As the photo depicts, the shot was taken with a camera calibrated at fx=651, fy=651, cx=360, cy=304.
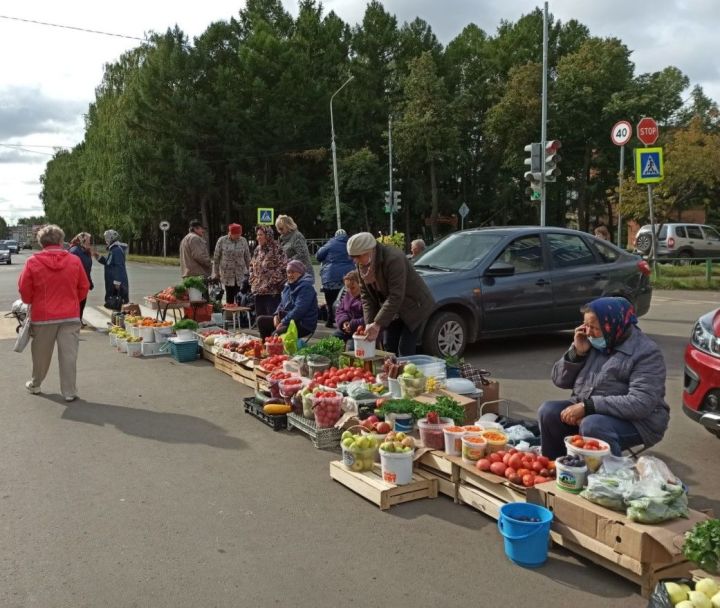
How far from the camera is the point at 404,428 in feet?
17.1

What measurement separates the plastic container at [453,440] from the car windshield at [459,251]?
15.3 feet

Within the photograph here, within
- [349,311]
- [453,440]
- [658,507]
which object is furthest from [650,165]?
[658,507]

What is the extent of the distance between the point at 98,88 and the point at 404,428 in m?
59.3

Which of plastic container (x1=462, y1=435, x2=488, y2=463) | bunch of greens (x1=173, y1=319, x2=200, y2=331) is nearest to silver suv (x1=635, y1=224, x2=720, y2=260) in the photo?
bunch of greens (x1=173, y1=319, x2=200, y2=331)

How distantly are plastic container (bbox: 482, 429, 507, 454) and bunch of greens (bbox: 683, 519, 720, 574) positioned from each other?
5.17 ft

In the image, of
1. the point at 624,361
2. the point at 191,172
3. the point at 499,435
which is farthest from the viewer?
the point at 191,172

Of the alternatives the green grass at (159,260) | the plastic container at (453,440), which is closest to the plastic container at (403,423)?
the plastic container at (453,440)

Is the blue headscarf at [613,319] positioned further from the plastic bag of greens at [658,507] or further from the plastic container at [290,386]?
the plastic container at [290,386]

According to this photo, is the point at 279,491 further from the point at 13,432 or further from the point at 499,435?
the point at 13,432

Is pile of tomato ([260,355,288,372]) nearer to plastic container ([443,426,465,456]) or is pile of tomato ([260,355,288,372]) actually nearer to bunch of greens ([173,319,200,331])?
bunch of greens ([173,319,200,331])

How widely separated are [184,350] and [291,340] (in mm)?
2457

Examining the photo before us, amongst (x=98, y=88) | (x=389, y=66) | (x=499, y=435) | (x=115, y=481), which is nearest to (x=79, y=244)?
(x=115, y=481)

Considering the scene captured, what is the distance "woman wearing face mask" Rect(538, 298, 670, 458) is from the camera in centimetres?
417

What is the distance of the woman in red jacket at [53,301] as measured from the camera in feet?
23.7
